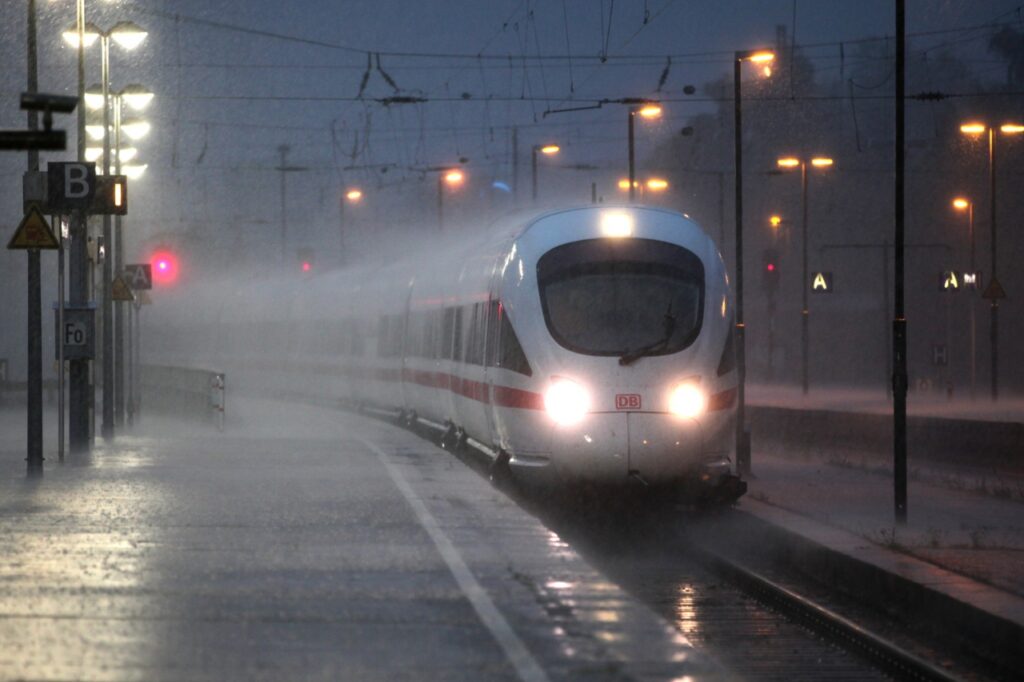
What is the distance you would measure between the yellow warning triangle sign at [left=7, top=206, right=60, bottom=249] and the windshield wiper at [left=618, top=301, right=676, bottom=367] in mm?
7006

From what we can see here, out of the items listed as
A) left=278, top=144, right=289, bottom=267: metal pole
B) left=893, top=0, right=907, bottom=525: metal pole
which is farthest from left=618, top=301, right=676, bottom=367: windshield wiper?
left=278, top=144, right=289, bottom=267: metal pole

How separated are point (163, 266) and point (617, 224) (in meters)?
23.6

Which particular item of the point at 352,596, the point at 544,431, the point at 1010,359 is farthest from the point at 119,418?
the point at 1010,359

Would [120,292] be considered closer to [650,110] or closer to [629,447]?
[650,110]

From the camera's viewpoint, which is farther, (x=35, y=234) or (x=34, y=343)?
(x=34, y=343)

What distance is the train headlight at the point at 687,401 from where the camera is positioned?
19.2 metres

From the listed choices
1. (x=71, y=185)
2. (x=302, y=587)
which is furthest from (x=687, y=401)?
(x=71, y=185)

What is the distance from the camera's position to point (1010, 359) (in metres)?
86.3

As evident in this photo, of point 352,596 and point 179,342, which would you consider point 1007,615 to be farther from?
point 179,342

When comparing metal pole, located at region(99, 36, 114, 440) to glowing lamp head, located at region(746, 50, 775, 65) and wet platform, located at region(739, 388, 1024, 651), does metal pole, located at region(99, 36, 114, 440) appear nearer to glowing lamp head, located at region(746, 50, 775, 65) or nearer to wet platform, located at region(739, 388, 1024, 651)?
glowing lamp head, located at region(746, 50, 775, 65)

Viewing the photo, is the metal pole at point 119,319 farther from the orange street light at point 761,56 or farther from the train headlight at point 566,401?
the train headlight at point 566,401

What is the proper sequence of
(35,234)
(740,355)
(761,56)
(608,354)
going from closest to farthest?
(608,354) < (35,234) < (740,355) < (761,56)

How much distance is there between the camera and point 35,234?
850 inches

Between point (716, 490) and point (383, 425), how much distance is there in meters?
19.8
